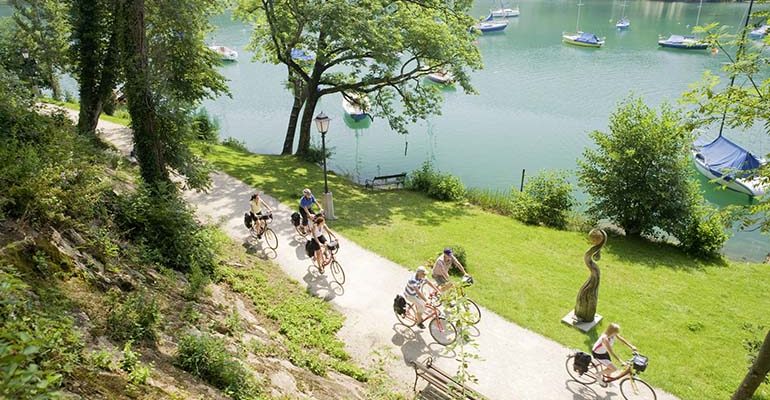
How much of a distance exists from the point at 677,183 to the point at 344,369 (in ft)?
52.8

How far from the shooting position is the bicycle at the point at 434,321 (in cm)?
1129

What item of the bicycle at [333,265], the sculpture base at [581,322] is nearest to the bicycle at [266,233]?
the bicycle at [333,265]

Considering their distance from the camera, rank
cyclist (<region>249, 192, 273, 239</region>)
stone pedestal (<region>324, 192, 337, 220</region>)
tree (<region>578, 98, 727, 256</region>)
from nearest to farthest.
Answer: cyclist (<region>249, 192, 273, 239</region>) → stone pedestal (<region>324, 192, 337, 220</region>) → tree (<region>578, 98, 727, 256</region>)

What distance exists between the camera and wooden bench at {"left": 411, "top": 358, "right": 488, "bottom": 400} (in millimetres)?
8727

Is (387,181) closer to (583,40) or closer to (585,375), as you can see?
(585,375)

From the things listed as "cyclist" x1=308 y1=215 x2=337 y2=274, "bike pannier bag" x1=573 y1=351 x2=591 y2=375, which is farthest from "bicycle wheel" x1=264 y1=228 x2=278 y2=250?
"bike pannier bag" x1=573 y1=351 x2=591 y2=375

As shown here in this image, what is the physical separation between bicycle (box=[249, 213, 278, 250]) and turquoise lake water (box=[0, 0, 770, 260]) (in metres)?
11.8

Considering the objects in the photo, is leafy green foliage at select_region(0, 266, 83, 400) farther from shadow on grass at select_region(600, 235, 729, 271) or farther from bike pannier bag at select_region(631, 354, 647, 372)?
shadow on grass at select_region(600, 235, 729, 271)

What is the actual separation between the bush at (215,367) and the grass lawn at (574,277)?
25.6 ft

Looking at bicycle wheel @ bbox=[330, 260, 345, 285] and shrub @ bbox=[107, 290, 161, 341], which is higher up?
shrub @ bbox=[107, 290, 161, 341]

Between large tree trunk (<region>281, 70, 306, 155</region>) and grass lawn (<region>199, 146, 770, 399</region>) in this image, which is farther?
large tree trunk (<region>281, 70, 306, 155</region>)

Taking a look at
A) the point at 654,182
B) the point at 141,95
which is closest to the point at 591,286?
the point at 654,182

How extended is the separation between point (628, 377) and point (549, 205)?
12.2 meters

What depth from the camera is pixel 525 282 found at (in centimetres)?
1485
